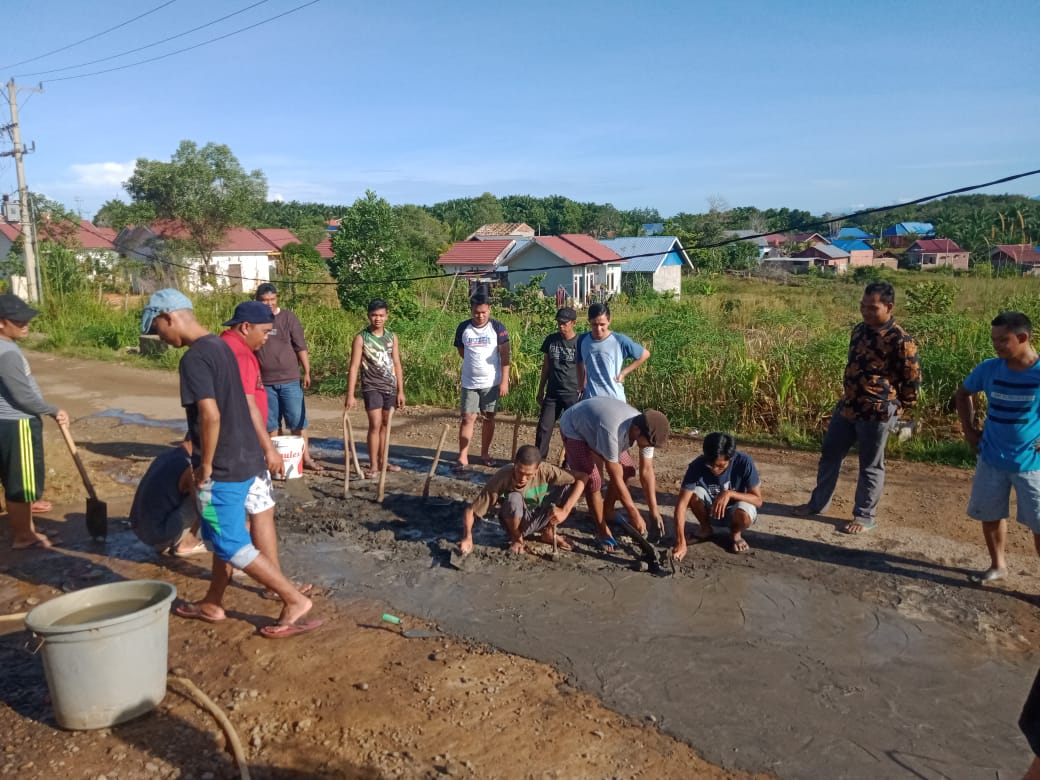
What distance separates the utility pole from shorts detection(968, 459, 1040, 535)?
25.2 meters

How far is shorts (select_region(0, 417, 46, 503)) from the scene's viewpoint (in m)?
5.57

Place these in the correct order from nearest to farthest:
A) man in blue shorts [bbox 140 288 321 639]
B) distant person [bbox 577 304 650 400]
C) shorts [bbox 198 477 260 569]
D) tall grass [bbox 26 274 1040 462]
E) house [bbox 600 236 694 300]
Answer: man in blue shorts [bbox 140 288 321 639] < shorts [bbox 198 477 260 569] < distant person [bbox 577 304 650 400] < tall grass [bbox 26 274 1040 462] < house [bbox 600 236 694 300]

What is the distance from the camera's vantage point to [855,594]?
16.5 feet

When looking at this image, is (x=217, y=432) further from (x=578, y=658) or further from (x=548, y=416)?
(x=548, y=416)

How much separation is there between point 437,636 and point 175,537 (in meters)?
2.21

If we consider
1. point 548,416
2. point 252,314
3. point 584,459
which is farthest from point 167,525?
point 548,416

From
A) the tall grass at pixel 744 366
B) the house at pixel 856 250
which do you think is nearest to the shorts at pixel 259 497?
the tall grass at pixel 744 366

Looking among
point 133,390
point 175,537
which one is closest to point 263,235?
Result: point 133,390

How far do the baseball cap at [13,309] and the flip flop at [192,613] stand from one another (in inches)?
94.3

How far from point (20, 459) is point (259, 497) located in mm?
2524

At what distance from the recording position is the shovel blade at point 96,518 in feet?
19.6

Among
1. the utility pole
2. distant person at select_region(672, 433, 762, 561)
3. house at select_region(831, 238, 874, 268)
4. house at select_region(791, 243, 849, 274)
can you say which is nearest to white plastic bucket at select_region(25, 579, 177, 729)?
distant person at select_region(672, 433, 762, 561)

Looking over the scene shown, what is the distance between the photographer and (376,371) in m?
7.27

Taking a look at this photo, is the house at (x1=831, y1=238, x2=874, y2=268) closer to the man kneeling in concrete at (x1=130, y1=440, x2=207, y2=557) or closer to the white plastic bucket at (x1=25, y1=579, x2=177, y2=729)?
the man kneeling in concrete at (x1=130, y1=440, x2=207, y2=557)
